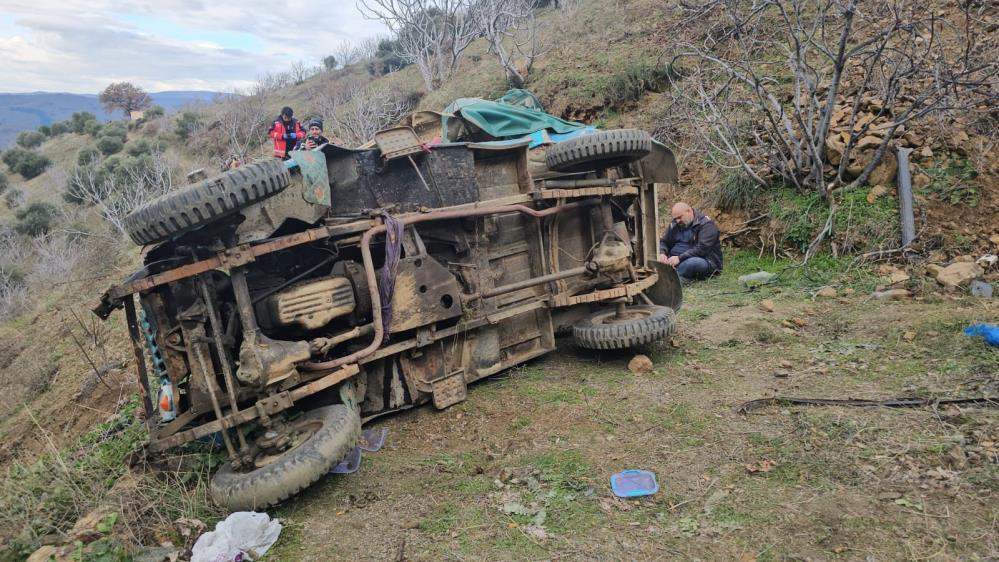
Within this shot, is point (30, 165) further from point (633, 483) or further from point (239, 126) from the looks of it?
Answer: point (633, 483)

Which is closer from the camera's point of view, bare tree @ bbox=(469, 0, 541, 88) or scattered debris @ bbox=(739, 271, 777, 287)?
scattered debris @ bbox=(739, 271, 777, 287)

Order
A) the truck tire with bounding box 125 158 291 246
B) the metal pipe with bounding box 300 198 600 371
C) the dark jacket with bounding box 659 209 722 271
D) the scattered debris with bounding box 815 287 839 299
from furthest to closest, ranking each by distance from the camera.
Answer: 1. the dark jacket with bounding box 659 209 722 271
2. the scattered debris with bounding box 815 287 839 299
3. the metal pipe with bounding box 300 198 600 371
4. the truck tire with bounding box 125 158 291 246

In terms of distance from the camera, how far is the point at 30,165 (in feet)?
108

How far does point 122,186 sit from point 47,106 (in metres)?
51.0

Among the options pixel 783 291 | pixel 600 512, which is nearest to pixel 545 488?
pixel 600 512

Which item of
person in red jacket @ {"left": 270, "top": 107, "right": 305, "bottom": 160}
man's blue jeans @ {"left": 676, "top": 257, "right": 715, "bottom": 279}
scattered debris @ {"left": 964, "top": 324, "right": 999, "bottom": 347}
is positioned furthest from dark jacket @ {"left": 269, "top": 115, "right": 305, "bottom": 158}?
scattered debris @ {"left": 964, "top": 324, "right": 999, "bottom": 347}

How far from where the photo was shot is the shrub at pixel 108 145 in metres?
32.8

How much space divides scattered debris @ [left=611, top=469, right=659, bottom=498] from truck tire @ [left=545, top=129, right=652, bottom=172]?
249cm

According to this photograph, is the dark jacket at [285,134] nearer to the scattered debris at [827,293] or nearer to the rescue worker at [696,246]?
the rescue worker at [696,246]

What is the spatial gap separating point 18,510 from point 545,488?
115 inches

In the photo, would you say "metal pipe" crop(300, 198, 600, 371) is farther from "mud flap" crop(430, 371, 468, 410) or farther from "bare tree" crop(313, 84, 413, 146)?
"bare tree" crop(313, 84, 413, 146)

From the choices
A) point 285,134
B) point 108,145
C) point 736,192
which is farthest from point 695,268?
point 108,145

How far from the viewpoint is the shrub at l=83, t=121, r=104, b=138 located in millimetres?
36219

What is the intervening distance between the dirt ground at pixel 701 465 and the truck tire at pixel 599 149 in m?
1.75
